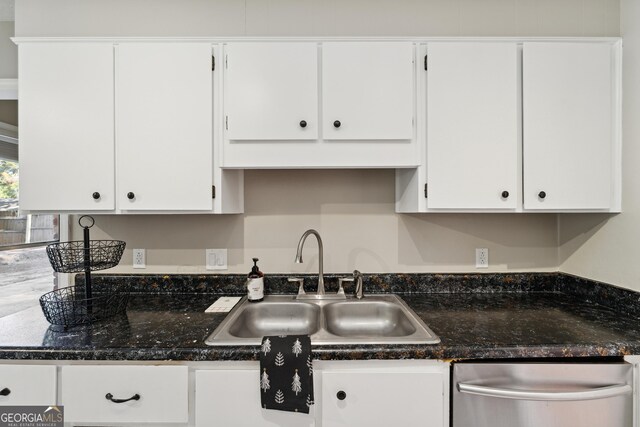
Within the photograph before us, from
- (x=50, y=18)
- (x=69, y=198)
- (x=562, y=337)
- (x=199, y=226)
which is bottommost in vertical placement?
(x=562, y=337)

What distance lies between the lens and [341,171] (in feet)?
5.92

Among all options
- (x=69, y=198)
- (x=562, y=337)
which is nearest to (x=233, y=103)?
(x=69, y=198)

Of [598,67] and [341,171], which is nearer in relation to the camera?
[598,67]

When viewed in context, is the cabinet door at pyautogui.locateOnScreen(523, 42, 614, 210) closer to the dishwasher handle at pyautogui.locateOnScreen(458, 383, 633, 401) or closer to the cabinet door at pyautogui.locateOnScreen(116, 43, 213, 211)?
the dishwasher handle at pyautogui.locateOnScreen(458, 383, 633, 401)

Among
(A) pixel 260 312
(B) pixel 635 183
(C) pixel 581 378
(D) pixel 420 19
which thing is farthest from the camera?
(D) pixel 420 19

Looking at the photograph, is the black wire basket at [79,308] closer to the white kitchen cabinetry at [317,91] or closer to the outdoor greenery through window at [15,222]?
the outdoor greenery through window at [15,222]

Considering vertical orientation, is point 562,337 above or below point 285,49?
below

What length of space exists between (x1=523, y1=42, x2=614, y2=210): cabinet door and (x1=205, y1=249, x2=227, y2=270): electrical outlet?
5.19 feet

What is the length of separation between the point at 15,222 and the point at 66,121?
0.94 metres

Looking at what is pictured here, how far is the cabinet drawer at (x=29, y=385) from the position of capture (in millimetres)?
1087

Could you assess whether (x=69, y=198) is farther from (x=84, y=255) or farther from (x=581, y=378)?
(x=581, y=378)

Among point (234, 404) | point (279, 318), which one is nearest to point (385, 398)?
point (234, 404)

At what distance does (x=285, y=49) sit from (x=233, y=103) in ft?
1.14

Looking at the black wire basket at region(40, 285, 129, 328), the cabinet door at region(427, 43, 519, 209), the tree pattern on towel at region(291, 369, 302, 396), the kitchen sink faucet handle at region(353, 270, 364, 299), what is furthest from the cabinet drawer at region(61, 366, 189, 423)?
the cabinet door at region(427, 43, 519, 209)
